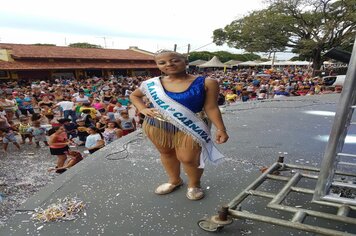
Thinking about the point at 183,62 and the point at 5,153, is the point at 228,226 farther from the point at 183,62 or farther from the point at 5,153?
the point at 5,153

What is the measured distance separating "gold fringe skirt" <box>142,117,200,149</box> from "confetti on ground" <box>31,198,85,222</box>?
83 centimetres

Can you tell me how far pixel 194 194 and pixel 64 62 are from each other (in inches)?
1034

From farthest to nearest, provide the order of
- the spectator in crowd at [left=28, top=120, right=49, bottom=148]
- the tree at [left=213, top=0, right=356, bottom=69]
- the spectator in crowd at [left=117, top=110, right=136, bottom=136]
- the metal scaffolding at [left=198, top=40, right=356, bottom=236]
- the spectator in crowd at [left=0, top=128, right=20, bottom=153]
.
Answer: the tree at [left=213, top=0, right=356, bottom=69]
the spectator in crowd at [left=28, top=120, right=49, bottom=148]
the spectator in crowd at [left=0, top=128, right=20, bottom=153]
the spectator in crowd at [left=117, top=110, right=136, bottom=136]
the metal scaffolding at [left=198, top=40, right=356, bottom=236]

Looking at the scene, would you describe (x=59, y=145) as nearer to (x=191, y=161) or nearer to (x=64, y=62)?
(x=191, y=161)

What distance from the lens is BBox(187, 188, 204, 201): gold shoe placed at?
7.82 ft

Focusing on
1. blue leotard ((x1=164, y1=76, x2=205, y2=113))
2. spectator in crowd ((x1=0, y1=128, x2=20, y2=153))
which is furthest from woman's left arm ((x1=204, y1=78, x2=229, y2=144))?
spectator in crowd ((x1=0, y1=128, x2=20, y2=153))

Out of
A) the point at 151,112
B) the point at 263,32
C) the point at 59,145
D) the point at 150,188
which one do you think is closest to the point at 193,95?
the point at 151,112

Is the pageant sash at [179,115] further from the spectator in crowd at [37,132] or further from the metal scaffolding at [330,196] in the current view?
the spectator in crowd at [37,132]

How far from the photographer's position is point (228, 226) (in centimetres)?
197

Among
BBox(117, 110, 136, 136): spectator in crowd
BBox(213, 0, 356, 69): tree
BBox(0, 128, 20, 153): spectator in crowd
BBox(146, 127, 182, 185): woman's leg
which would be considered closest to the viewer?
BBox(146, 127, 182, 185): woman's leg

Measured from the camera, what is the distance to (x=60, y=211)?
2.29 meters

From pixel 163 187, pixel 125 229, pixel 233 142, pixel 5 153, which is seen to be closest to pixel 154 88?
pixel 163 187

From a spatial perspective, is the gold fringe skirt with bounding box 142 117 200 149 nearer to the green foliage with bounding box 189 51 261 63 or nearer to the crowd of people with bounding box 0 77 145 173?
the crowd of people with bounding box 0 77 145 173

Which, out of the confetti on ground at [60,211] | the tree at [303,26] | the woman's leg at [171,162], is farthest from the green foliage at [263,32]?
the confetti on ground at [60,211]
